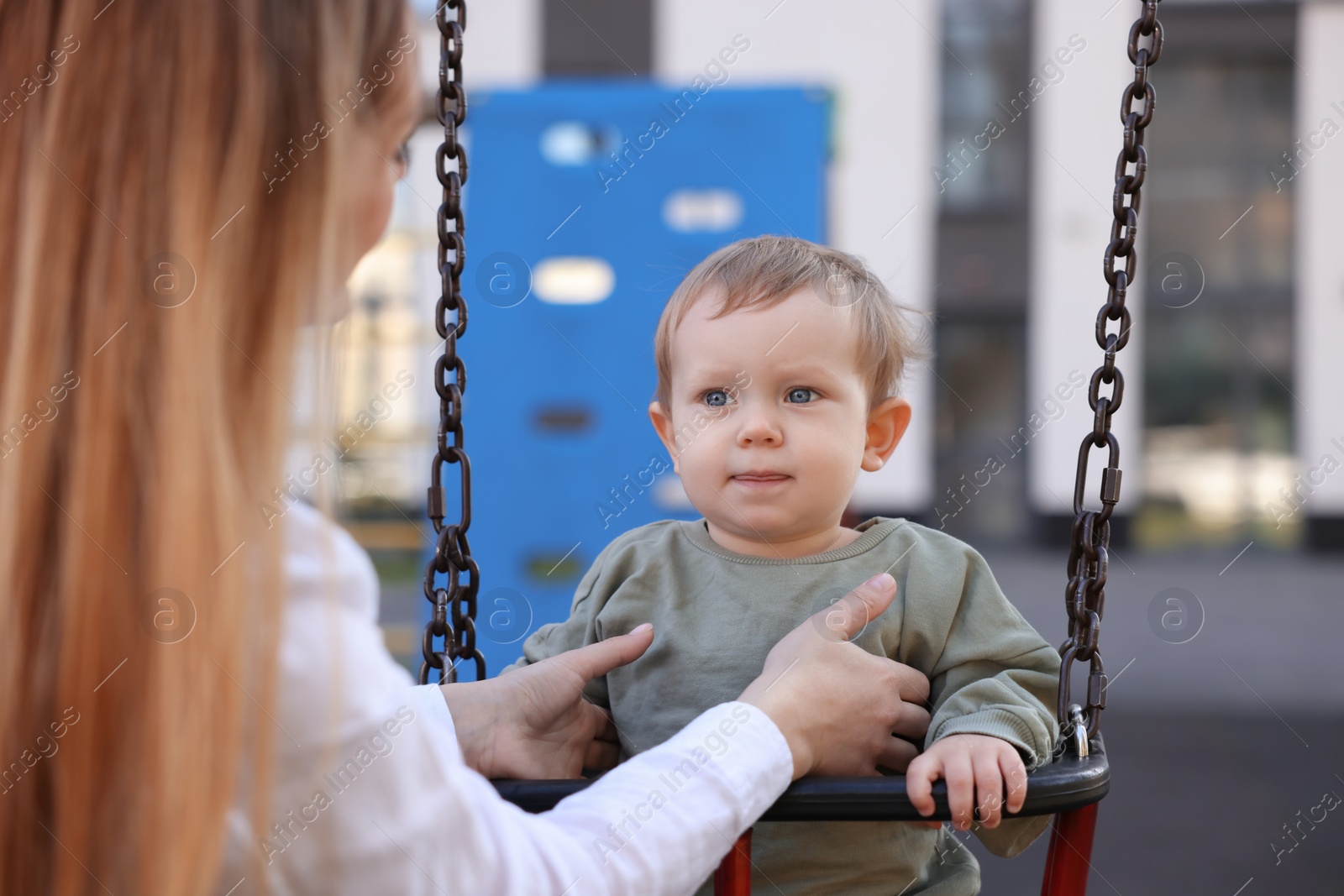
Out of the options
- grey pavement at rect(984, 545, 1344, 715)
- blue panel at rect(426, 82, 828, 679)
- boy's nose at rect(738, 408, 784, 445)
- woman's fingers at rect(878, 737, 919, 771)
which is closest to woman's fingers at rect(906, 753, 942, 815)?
woman's fingers at rect(878, 737, 919, 771)

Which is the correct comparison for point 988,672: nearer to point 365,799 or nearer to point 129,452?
point 365,799

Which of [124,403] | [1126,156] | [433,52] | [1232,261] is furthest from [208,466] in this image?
[1232,261]

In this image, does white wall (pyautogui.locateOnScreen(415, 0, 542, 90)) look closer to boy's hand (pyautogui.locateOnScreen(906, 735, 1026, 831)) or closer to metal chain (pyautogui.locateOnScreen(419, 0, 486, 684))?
metal chain (pyautogui.locateOnScreen(419, 0, 486, 684))

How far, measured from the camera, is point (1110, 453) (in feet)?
3.65

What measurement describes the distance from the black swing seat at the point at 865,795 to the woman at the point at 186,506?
0.19 m

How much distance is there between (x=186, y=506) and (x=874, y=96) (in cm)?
857

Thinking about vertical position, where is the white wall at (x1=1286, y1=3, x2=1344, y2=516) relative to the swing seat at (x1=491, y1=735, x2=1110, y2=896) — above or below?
above

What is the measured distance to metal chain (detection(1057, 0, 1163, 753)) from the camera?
1.08 metres

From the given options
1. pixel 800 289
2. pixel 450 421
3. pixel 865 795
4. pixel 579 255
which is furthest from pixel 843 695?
pixel 579 255

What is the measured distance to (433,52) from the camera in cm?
691

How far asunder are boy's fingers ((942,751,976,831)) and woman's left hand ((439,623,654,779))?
345mm

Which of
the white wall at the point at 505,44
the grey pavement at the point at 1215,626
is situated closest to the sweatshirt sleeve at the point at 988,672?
the grey pavement at the point at 1215,626

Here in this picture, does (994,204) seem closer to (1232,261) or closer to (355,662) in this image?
(1232,261)

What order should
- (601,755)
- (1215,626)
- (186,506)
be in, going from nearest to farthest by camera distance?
(186,506) → (601,755) → (1215,626)
